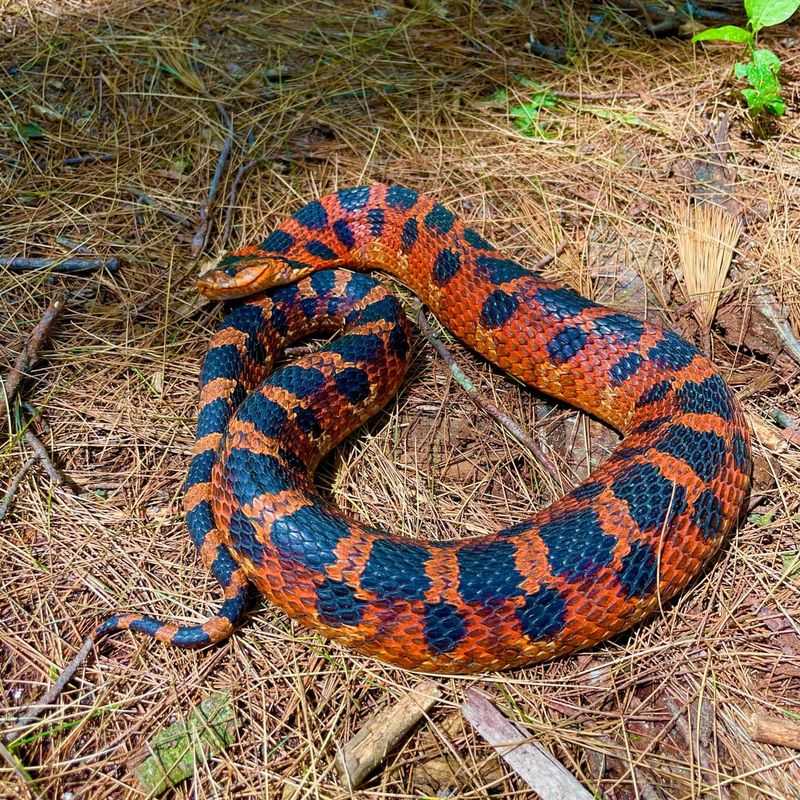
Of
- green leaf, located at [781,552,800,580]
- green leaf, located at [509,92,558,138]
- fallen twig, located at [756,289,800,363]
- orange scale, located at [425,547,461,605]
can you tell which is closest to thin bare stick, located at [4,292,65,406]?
orange scale, located at [425,547,461,605]

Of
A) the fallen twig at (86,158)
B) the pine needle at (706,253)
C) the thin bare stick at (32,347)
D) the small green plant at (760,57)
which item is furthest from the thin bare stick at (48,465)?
the small green plant at (760,57)

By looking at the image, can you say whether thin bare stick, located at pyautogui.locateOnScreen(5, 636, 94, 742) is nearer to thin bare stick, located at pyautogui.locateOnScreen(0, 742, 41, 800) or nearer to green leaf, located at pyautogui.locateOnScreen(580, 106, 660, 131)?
thin bare stick, located at pyautogui.locateOnScreen(0, 742, 41, 800)

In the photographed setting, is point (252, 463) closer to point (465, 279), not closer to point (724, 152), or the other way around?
point (465, 279)

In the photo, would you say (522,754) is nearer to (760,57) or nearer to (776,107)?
(776,107)

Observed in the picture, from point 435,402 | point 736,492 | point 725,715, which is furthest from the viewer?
point 435,402

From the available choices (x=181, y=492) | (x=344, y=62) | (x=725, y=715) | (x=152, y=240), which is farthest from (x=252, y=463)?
(x=344, y=62)

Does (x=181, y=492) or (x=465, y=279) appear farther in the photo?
(x=465, y=279)
